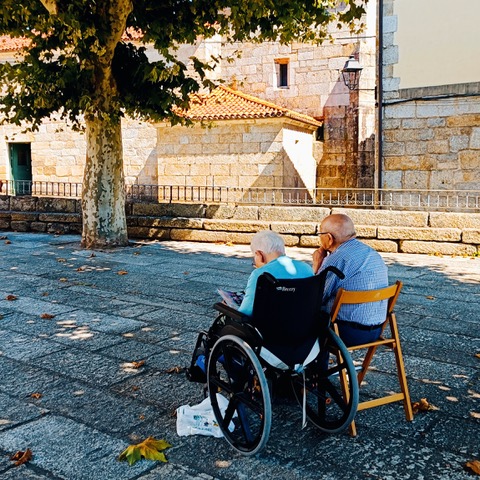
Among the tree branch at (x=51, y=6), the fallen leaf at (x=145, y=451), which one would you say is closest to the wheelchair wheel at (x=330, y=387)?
the fallen leaf at (x=145, y=451)

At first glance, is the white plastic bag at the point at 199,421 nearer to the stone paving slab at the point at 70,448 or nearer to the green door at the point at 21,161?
the stone paving slab at the point at 70,448

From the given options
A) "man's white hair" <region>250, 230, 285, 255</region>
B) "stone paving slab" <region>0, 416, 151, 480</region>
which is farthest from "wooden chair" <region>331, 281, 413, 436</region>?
"stone paving slab" <region>0, 416, 151, 480</region>

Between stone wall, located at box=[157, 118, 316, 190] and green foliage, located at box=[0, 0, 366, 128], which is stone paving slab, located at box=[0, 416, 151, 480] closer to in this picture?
green foliage, located at box=[0, 0, 366, 128]

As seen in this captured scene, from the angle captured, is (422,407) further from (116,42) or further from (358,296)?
(116,42)

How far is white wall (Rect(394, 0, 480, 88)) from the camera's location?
13703 mm

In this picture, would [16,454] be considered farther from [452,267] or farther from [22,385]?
[452,267]

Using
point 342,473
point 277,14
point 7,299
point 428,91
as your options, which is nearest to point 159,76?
point 277,14

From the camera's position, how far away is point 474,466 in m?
3.07

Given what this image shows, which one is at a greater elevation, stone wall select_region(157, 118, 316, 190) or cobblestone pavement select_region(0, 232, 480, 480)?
stone wall select_region(157, 118, 316, 190)

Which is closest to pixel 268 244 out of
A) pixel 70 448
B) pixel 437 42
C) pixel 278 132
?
pixel 70 448

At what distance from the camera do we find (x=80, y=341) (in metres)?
5.37

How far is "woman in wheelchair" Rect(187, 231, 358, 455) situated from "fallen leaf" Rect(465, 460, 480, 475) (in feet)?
2.09

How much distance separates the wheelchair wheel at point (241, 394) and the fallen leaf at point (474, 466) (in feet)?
3.46

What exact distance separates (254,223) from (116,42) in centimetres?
440
